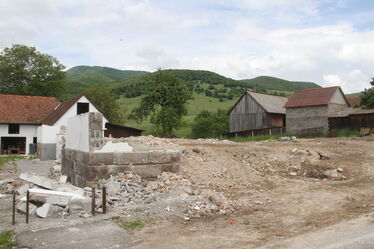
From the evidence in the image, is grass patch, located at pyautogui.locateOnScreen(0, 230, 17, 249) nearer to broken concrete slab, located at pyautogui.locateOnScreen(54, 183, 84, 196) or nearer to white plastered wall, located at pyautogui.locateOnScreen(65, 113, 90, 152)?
broken concrete slab, located at pyautogui.locateOnScreen(54, 183, 84, 196)

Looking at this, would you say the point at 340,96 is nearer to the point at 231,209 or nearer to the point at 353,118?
the point at 353,118

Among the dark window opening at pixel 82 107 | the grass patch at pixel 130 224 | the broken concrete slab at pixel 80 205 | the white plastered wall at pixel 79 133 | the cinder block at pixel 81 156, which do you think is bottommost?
the grass patch at pixel 130 224

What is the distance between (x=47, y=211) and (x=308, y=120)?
28959 mm

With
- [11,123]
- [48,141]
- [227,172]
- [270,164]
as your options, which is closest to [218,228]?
[227,172]

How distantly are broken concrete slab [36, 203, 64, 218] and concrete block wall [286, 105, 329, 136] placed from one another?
27.5 m

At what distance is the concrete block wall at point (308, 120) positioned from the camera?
32375mm

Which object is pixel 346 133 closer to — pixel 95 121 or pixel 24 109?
pixel 95 121

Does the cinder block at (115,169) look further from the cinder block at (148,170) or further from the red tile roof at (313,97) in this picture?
the red tile roof at (313,97)

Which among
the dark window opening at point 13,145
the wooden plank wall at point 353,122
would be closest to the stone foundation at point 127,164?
the wooden plank wall at point 353,122

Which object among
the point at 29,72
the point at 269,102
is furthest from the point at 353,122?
the point at 29,72

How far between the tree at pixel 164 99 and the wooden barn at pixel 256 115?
242 inches

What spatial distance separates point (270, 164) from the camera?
1413 cm

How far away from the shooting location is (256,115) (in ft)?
125

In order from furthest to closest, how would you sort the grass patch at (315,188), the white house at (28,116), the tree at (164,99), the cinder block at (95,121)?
the tree at (164,99) < the white house at (28,116) < the cinder block at (95,121) < the grass patch at (315,188)
